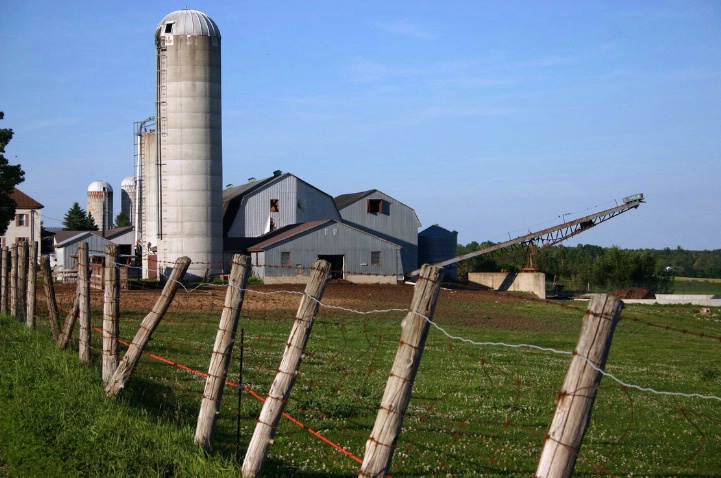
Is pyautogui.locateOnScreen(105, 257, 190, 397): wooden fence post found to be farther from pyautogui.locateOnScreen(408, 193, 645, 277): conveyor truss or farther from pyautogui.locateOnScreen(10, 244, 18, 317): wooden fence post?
pyautogui.locateOnScreen(408, 193, 645, 277): conveyor truss

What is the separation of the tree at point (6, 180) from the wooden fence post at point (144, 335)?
4733 cm

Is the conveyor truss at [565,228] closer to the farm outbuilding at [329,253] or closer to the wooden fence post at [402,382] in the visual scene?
the farm outbuilding at [329,253]

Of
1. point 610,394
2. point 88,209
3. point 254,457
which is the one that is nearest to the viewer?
point 254,457

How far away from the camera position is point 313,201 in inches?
2648

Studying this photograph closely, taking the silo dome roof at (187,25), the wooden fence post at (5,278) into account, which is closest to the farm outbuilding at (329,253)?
the silo dome roof at (187,25)

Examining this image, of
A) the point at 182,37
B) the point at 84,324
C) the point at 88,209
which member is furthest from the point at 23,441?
the point at 88,209

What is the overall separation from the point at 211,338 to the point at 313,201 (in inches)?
1923

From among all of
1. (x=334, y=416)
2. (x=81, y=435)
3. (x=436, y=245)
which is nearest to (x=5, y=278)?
(x=334, y=416)

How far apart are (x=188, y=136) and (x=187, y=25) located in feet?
22.9

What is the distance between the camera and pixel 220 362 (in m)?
7.95

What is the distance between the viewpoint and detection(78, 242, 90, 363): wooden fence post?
1171cm

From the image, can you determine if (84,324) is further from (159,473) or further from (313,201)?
(313,201)

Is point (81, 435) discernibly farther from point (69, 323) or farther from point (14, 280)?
point (14, 280)

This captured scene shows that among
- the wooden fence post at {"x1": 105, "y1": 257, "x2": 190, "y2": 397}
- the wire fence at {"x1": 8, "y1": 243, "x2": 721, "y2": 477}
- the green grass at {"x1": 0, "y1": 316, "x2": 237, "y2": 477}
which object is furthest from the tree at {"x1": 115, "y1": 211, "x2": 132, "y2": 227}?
the wooden fence post at {"x1": 105, "y1": 257, "x2": 190, "y2": 397}
